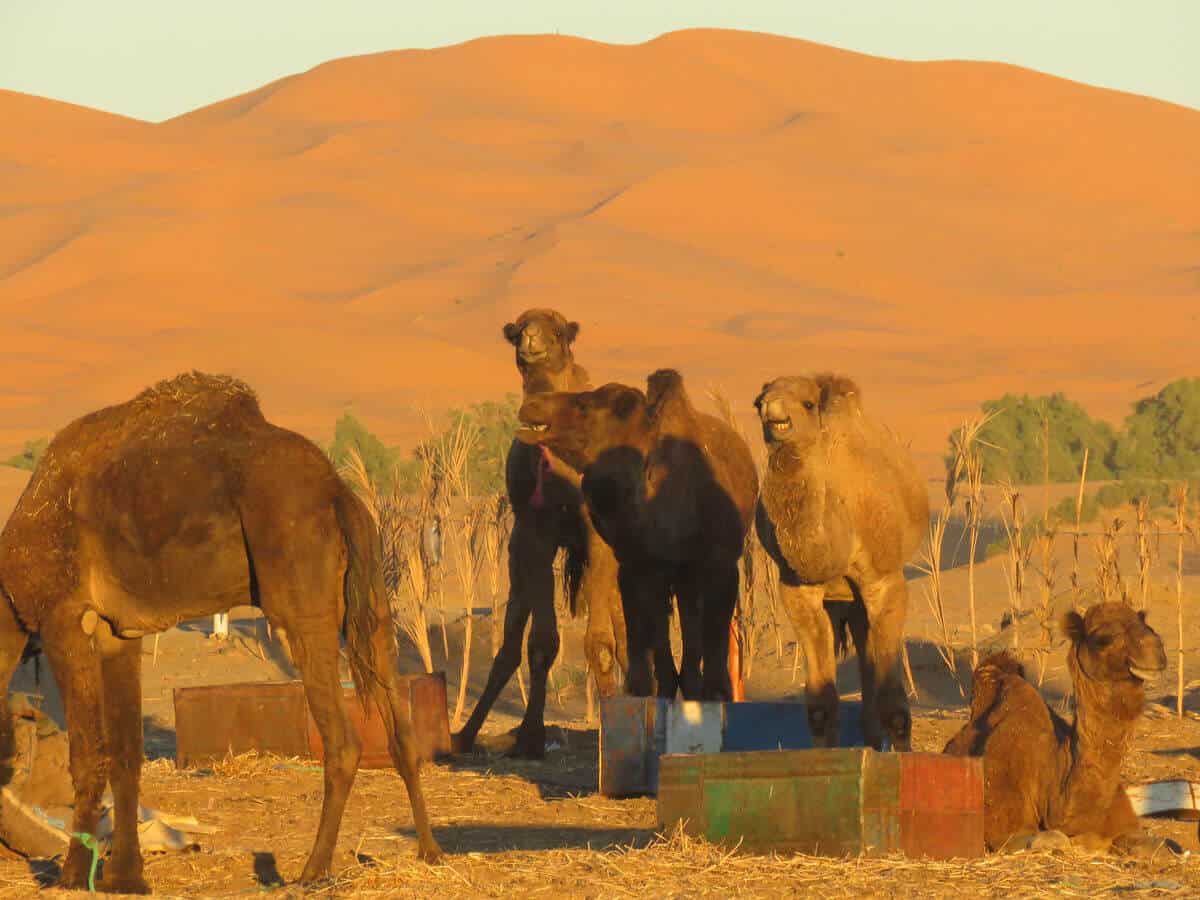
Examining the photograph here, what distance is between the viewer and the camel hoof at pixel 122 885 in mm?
8188

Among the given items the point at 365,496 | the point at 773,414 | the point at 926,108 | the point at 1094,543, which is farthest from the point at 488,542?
the point at 926,108

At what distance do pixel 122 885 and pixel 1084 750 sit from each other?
156 inches

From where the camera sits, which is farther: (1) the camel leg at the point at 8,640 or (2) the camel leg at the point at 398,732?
(1) the camel leg at the point at 8,640

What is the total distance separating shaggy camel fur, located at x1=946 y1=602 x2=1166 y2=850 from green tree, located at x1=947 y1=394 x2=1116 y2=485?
3236 centimetres

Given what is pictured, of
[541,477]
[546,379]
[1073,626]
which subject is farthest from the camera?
[546,379]

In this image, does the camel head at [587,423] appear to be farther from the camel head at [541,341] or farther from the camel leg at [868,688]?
the camel leg at [868,688]

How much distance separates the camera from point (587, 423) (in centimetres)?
→ 1177

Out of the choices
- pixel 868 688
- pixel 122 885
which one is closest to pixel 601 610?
pixel 868 688

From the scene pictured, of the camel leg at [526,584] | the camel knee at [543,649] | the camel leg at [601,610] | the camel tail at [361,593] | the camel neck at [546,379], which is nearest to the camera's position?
the camel tail at [361,593]

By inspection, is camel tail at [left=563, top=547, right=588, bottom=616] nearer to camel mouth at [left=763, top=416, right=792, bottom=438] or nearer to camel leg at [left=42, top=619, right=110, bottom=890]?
camel mouth at [left=763, top=416, right=792, bottom=438]

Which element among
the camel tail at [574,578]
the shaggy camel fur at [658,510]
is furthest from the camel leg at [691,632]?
the camel tail at [574,578]

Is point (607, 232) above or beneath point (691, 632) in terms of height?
above

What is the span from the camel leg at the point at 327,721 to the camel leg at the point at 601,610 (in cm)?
390

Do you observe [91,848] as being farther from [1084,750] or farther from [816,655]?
[816,655]
